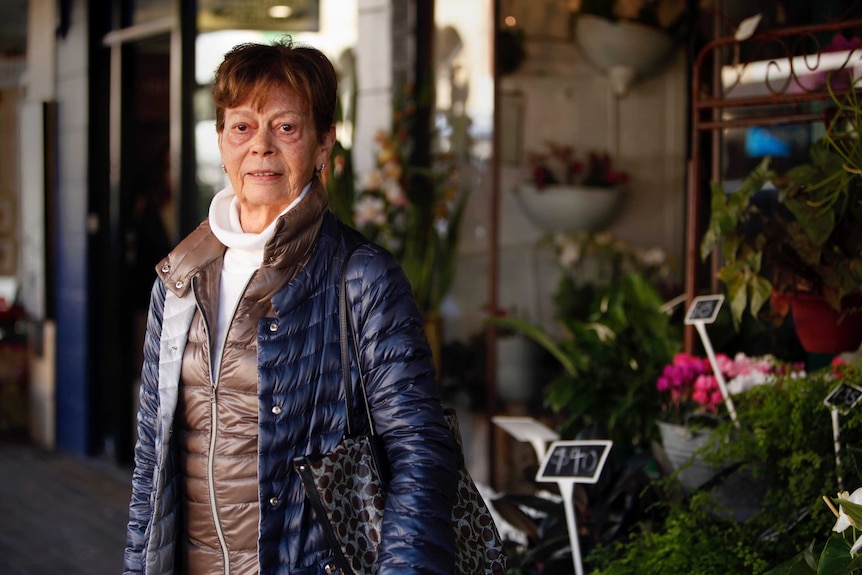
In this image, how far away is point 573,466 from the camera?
2.59m

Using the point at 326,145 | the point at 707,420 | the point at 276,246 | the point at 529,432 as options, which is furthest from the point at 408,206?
the point at 276,246

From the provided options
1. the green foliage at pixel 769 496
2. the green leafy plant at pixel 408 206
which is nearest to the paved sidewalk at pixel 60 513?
the green leafy plant at pixel 408 206

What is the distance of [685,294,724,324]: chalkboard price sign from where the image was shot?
9.86 ft

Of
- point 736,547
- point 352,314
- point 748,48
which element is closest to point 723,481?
point 736,547

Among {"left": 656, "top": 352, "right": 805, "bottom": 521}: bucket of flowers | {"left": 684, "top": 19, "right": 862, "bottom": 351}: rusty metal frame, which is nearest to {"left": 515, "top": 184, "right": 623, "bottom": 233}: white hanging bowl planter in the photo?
{"left": 684, "top": 19, "right": 862, "bottom": 351}: rusty metal frame

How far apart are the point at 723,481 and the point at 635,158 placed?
8.82 feet

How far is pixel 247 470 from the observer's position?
1883mm

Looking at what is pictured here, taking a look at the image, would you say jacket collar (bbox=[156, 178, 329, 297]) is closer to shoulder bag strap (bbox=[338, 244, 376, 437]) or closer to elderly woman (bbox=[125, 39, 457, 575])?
elderly woman (bbox=[125, 39, 457, 575])

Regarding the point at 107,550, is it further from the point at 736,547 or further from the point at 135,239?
the point at 736,547

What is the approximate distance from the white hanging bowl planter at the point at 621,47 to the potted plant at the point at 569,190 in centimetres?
38

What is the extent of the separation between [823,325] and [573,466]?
2.47ft

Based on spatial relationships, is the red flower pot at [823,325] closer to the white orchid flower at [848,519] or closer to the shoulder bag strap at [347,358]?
the white orchid flower at [848,519]

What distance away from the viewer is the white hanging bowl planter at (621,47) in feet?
16.5

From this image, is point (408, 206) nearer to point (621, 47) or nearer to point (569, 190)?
point (569, 190)
